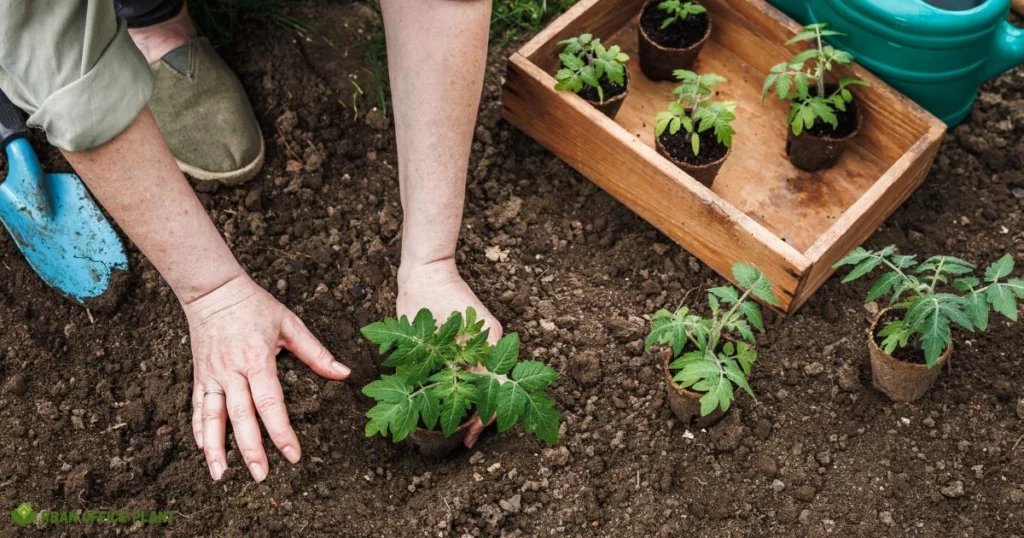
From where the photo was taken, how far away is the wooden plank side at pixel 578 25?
268cm

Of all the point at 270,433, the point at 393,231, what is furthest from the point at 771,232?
the point at 270,433

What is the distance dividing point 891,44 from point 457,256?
1.19m

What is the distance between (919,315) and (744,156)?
815 mm

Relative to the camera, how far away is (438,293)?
7.56 feet

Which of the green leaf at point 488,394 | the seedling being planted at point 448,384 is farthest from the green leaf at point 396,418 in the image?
the green leaf at point 488,394

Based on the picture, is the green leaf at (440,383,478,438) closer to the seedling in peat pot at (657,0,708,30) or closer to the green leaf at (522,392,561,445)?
the green leaf at (522,392,561,445)

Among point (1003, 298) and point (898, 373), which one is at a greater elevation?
point (1003, 298)

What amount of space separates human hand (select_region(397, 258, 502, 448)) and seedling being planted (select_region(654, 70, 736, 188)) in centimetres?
61

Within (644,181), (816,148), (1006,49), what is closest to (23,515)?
(644,181)

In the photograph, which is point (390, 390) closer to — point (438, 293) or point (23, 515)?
point (438, 293)

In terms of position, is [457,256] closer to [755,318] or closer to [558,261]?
[558,261]

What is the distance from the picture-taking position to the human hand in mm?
2285

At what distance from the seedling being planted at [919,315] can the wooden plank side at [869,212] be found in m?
0.15

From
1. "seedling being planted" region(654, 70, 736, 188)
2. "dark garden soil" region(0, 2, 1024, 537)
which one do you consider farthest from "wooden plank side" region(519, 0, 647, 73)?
"seedling being planted" region(654, 70, 736, 188)
